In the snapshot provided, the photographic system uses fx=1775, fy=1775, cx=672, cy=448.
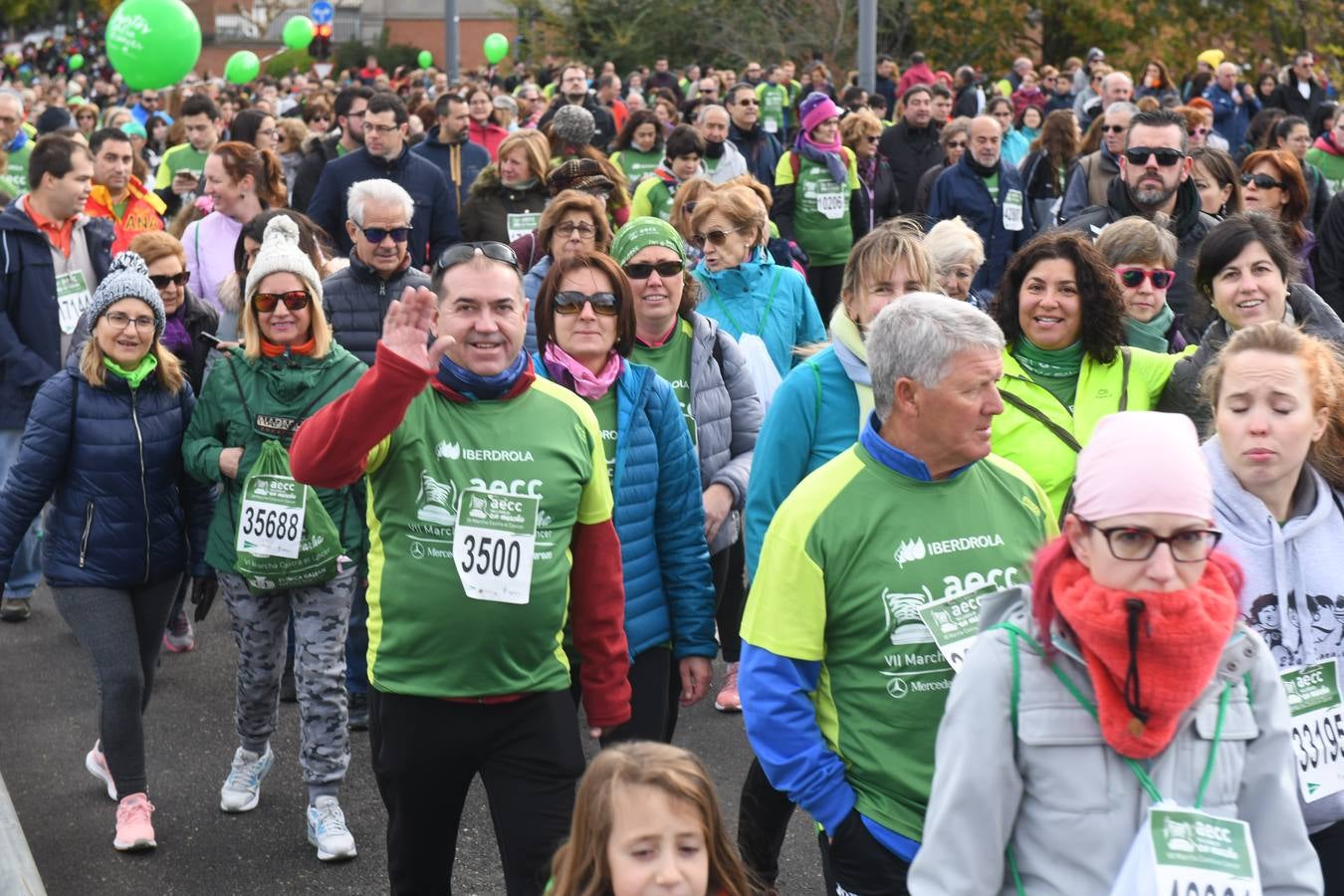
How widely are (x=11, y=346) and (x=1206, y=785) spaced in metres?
6.93

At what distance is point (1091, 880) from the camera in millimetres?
2764

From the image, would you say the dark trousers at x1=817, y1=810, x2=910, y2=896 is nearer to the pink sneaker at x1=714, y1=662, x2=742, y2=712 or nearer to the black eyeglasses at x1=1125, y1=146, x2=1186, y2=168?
the pink sneaker at x1=714, y1=662, x2=742, y2=712

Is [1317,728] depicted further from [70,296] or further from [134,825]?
[70,296]

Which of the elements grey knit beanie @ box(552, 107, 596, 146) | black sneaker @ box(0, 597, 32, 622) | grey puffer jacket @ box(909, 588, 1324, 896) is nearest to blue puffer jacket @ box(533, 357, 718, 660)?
grey puffer jacket @ box(909, 588, 1324, 896)

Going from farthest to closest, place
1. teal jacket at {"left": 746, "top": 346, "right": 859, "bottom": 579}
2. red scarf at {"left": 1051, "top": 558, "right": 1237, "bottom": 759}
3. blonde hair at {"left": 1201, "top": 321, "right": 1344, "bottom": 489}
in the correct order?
teal jacket at {"left": 746, "top": 346, "right": 859, "bottom": 579} → blonde hair at {"left": 1201, "top": 321, "right": 1344, "bottom": 489} → red scarf at {"left": 1051, "top": 558, "right": 1237, "bottom": 759}

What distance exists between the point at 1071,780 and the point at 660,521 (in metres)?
2.40

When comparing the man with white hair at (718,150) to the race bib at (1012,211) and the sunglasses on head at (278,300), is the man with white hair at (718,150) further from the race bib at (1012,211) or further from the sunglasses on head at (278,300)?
the sunglasses on head at (278,300)

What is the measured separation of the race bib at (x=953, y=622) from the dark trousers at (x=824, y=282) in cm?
919

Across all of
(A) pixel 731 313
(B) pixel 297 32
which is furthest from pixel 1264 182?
(B) pixel 297 32

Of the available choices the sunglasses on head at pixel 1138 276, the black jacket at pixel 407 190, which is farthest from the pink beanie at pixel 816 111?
the sunglasses on head at pixel 1138 276

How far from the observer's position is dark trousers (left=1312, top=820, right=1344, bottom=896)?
3834 millimetres

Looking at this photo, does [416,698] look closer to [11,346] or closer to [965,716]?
[965,716]

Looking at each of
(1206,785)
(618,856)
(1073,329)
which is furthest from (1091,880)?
(1073,329)

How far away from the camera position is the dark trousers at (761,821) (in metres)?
4.66
